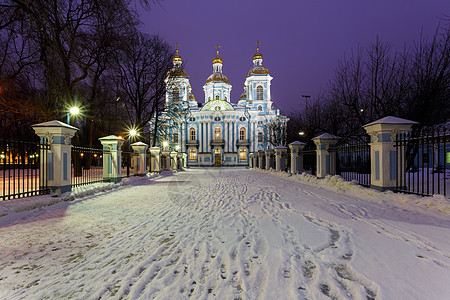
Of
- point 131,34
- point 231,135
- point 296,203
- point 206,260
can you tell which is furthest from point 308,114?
point 231,135

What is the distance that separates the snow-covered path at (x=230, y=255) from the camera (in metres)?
2.47

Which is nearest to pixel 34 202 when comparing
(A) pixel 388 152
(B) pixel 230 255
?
(B) pixel 230 255

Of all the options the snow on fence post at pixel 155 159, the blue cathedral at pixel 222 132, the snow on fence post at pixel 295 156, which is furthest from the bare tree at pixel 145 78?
the blue cathedral at pixel 222 132

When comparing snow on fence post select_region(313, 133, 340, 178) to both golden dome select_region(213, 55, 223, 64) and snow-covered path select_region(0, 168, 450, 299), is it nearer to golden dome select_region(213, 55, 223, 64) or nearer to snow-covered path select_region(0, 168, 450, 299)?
snow-covered path select_region(0, 168, 450, 299)

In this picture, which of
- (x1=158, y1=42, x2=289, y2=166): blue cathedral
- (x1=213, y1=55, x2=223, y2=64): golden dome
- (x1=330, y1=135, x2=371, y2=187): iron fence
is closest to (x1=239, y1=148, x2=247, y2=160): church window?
(x1=158, y1=42, x2=289, y2=166): blue cathedral

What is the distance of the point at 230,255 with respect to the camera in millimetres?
3305

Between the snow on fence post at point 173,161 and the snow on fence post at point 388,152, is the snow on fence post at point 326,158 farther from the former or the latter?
the snow on fence post at point 173,161

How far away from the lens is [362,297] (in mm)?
2293

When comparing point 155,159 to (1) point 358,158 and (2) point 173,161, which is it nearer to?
(2) point 173,161

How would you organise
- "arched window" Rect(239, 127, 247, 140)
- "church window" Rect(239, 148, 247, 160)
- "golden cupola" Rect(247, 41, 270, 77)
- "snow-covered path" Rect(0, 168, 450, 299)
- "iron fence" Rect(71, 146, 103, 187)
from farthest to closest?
"golden cupola" Rect(247, 41, 270, 77)
"arched window" Rect(239, 127, 247, 140)
"church window" Rect(239, 148, 247, 160)
"iron fence" Rect(71, 146, 103, 187)
"snow-covered path" Rect(0, 168, 450, 299)

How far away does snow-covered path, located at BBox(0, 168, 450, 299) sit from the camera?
97.1 inches

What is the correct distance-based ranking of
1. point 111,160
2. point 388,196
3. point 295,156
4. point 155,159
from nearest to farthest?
point 388,196, point 111,160, point 295,156, point 155,159

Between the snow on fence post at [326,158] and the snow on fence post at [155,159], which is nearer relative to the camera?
the snow on fence post at [326,158]

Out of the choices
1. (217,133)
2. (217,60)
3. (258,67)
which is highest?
(217,60)
